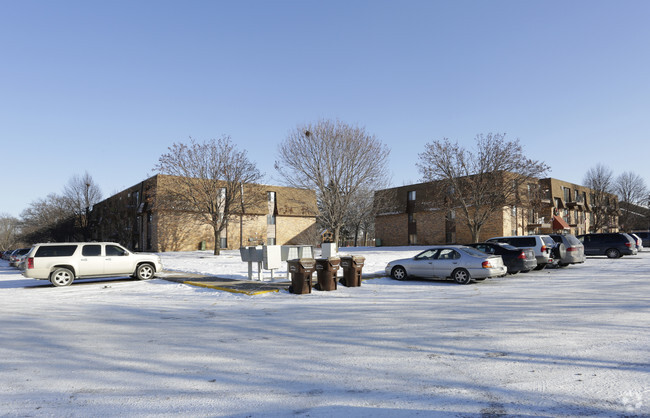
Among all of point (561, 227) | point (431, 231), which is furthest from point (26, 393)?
point (561, 227)

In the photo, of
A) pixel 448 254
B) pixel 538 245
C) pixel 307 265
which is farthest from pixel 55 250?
pixel 538 245

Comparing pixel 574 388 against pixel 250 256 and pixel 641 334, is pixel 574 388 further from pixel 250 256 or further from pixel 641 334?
pixel 250 256

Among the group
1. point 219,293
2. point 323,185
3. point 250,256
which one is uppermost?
point 323,185

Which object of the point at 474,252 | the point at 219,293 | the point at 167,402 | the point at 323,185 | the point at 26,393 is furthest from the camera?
the point at 323,185

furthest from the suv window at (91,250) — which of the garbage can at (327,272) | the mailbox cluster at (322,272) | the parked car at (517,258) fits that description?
the parked car at (517,258)

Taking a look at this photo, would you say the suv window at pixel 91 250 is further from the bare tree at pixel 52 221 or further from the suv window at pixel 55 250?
the bare tree at pixel 52 221

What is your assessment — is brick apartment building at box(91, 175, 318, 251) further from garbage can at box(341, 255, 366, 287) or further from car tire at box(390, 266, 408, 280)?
garbage can at box(341, 255, 366, 287)

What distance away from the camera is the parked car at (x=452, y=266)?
1530 centimetres

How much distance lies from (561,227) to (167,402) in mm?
52771

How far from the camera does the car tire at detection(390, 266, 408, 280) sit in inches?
660

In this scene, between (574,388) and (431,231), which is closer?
(574,388)

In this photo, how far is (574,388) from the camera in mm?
4648

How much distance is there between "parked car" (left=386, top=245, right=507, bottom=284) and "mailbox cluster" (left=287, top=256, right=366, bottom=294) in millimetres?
2466

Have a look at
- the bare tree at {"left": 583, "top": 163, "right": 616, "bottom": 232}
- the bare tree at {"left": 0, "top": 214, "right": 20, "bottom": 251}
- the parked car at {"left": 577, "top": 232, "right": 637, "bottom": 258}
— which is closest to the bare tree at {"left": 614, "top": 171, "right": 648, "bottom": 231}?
the bare tree at {"left": 583, "top": 163, "right": 616, "bottom": 232}
